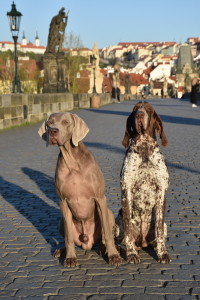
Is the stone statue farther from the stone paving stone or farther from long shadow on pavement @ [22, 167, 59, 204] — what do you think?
the stone paving stone

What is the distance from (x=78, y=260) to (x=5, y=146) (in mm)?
9678

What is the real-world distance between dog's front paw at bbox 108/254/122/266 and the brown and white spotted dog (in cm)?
10

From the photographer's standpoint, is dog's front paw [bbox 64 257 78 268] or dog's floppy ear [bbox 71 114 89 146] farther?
dog's front paw [bbox 64 257 78 268]

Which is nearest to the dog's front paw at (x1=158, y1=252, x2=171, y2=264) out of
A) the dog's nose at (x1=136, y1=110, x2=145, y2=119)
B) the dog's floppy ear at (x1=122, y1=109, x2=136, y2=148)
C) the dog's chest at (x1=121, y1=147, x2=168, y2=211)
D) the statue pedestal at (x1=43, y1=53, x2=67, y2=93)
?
the dog's chest at (x1=121, y1=147, x2=168, y2=211)

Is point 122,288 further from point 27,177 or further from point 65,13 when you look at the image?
point 65,13

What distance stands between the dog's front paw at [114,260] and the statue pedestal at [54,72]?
83.0 ft

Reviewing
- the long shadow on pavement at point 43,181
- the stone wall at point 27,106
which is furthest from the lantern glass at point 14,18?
the long shadow on pavement at point 43,181

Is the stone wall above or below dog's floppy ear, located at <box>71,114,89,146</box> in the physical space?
below

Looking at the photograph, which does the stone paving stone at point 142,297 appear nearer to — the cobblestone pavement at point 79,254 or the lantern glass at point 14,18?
the cobblestone pavement at point 79,254

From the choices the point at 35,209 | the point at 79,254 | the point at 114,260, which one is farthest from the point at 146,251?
the point at 35,209

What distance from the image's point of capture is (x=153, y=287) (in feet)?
12.9

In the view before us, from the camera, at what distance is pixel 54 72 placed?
1161 inches

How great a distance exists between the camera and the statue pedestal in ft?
95.9

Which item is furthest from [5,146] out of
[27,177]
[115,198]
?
[115,198]
